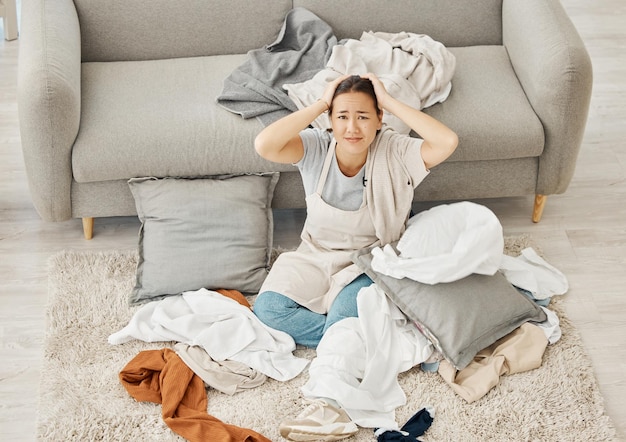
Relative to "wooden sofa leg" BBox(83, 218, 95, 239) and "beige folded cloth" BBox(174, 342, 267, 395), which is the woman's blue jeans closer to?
"beige folded cloth" BBox(174, 342, 267, 395)

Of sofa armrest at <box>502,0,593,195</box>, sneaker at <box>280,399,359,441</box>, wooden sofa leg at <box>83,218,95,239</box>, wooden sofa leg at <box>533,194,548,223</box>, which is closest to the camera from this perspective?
sneaker at <box>280,399,359,441</box>

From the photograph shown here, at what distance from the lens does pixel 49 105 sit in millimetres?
2756

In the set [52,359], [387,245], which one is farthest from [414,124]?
[52,359]

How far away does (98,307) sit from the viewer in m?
2.82

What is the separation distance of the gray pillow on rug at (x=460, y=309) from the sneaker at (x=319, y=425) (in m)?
0.37

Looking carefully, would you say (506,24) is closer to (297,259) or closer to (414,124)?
(414,124)

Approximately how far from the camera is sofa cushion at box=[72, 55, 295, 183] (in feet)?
9.36

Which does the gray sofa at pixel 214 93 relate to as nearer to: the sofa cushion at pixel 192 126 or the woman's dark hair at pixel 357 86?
the sofa cushion at pixel 192 126

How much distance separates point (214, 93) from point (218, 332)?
86 centimetres

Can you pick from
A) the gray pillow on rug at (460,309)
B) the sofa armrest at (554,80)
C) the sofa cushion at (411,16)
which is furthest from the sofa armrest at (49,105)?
the sofa armrest at (554,80)

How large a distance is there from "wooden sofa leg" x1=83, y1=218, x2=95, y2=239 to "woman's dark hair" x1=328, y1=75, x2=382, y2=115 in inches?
40.5

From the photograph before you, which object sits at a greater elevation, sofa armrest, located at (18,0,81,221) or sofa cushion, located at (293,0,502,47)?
sofa cushion, located at (293,0,502,47)

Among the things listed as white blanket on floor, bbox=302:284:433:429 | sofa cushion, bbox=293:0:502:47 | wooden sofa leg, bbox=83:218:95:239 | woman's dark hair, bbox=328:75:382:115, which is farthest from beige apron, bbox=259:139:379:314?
sofa cushion, bbox=293:0:502:47

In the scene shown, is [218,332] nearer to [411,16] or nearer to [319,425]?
[319,425]
